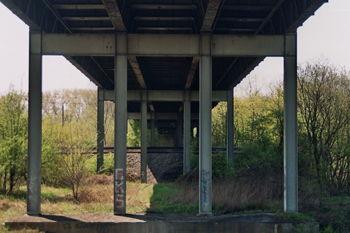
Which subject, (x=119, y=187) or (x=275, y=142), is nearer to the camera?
(x=119, y=187)

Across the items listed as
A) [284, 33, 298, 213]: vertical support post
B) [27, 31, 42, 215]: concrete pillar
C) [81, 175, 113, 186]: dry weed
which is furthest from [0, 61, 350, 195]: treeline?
[284, 33, 298, 213]: vertical support post

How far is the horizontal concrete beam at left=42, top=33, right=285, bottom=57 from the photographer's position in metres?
14.8

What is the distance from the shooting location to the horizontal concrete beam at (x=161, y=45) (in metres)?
14.8

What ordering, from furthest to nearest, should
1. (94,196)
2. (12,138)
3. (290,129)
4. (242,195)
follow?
(12,138) < (94,196) < (242,195) < (290,129)

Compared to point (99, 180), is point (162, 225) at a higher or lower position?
lower

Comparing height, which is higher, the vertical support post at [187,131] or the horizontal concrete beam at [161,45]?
the horizontal concrete beam at [161,45]

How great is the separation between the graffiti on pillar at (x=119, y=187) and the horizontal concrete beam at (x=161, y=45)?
4344 mm

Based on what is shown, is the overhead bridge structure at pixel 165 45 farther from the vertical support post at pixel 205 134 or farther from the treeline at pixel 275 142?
the treeline at pixel 275 142

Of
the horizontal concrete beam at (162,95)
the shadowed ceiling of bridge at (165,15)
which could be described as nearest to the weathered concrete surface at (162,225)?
the shadowed ceiling of bridge at (165,15)

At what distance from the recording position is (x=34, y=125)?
14.5 metres

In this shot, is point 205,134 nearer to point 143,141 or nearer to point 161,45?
point 161,45

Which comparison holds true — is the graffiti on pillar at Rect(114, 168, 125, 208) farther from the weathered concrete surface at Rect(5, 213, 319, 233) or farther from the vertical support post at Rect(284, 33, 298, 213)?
the vertical support post at Rect(284, 33, 298, 213)

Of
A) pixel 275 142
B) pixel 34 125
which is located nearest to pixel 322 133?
pixel 275 142

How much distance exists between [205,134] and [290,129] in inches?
124
